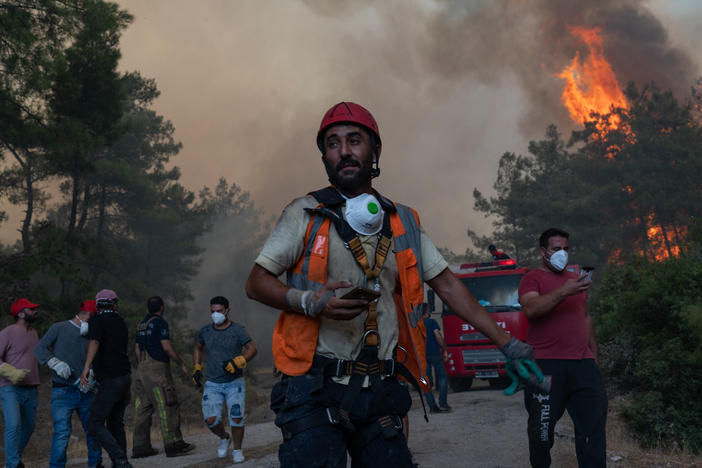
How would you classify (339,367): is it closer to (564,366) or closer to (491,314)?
(564,366)

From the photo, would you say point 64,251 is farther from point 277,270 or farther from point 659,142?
point 659,142

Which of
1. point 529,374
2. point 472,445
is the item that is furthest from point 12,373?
point 529,374

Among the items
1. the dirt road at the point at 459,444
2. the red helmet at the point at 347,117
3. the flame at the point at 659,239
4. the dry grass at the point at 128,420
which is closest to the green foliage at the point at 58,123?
the dry grass at the point at 128,420

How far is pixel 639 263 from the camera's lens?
13.5 metres

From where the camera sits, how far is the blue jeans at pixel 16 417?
7402 mm

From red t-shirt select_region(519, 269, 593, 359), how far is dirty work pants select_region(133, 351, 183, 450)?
5.77 m

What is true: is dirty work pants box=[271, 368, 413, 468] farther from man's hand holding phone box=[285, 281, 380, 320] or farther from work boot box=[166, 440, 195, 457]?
work boot box=[166, 440, 195, 457]

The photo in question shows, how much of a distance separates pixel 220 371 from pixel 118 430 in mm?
1379

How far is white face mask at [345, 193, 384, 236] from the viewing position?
9.29 feet

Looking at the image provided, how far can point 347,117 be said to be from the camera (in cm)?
309

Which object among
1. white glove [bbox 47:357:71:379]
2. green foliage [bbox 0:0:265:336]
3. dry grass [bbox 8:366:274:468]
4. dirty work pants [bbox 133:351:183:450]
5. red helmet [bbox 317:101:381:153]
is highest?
green foliage [bbox 0:0:265:336]

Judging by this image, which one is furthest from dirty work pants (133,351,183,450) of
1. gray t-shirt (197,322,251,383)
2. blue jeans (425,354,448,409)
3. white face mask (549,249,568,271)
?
white face mask (549,249,568,271)

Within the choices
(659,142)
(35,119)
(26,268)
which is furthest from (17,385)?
(659,142)

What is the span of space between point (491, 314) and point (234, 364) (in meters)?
7.40
